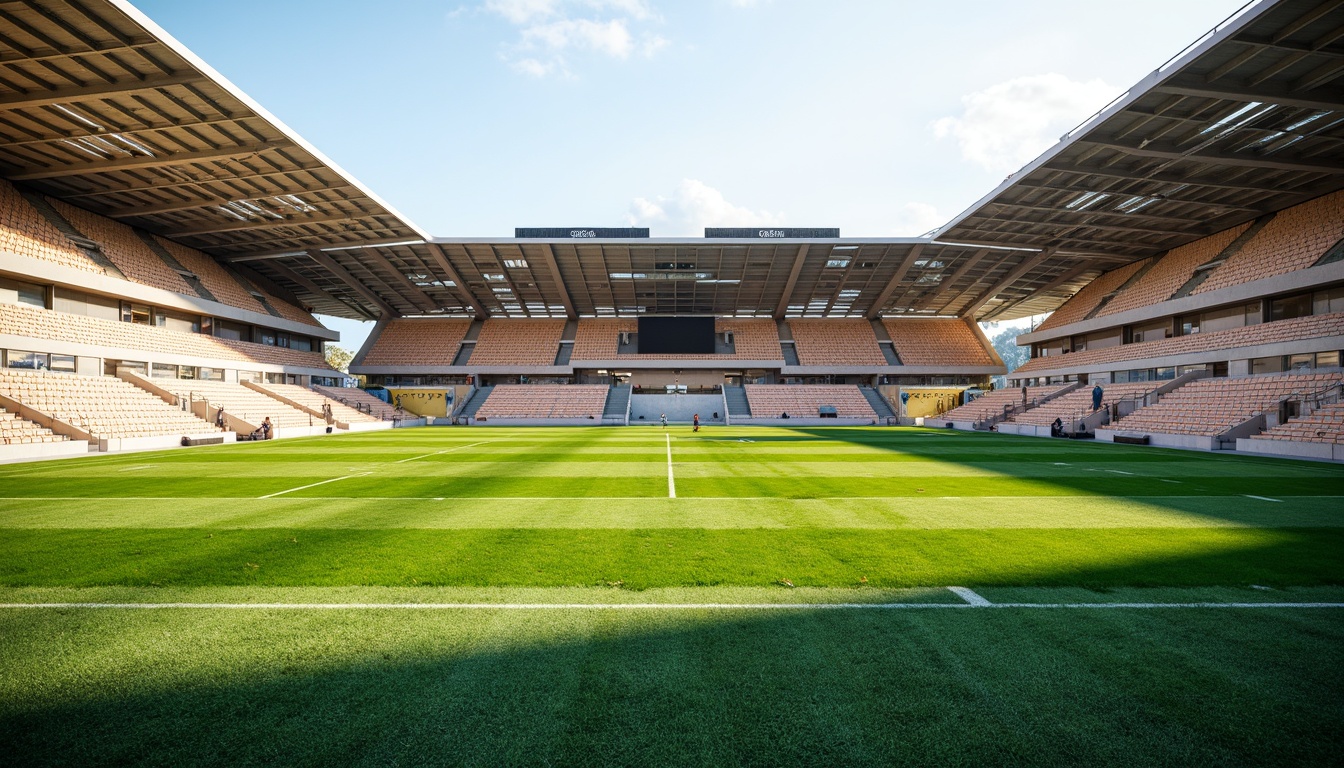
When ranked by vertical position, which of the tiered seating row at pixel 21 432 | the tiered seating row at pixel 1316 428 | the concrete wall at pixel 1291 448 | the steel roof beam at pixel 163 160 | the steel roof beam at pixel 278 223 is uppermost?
the steel roof beam at pixel 163 160

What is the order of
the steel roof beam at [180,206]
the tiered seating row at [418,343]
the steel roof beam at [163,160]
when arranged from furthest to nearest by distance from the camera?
the tiered seating row at [418,343] < the steel roof beam at [180,206] < the steel roof beam at [163,160]

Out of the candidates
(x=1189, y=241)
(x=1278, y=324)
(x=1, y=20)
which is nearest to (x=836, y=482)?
(x=1, y=20)

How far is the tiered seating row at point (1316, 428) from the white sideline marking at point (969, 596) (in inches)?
912

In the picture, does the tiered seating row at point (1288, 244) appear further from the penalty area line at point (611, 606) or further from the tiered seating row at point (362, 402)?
the tiered seating row at point (362, 402)

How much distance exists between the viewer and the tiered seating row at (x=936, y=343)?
2213 inches

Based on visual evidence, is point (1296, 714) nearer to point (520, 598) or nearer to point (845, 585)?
point (845, 585)

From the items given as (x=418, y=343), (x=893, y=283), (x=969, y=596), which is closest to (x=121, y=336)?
(x=418, y=343)

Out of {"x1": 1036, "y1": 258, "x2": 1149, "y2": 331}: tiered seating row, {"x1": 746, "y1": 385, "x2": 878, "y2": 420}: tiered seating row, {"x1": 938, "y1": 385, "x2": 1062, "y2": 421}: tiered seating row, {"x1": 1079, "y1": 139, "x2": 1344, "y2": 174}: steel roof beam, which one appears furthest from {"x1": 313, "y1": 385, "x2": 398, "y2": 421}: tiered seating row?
{"x1": 1036, "y1": 258, "x2": 1149, "y2": 331}: tiered seating row

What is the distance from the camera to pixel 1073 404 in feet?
112

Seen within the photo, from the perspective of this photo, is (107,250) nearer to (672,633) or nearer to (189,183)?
(189,183)

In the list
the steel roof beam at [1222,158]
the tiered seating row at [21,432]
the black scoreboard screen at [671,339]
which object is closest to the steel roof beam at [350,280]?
the tiered seating row at [21,432]

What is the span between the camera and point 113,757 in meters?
2.79

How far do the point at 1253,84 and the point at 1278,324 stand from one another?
14.8 m

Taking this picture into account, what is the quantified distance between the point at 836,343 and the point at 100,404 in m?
55.6
